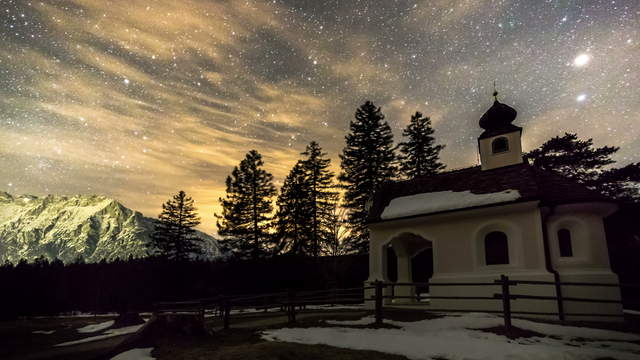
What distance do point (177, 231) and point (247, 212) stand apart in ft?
Answer: 43.0

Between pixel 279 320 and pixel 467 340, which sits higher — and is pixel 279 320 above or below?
below

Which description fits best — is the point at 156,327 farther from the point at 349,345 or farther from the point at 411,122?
the point at 411,122

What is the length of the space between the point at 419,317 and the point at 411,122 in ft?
84.3

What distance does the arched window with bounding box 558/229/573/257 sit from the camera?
14328mm

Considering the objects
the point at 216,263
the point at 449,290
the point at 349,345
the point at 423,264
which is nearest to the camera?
the point at 349,345

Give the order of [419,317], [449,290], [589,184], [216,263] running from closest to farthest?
[419,317] → [449,290] → [589,184] → [216,263]

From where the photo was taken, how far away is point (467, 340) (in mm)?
9289

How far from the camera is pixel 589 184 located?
99.5 ft

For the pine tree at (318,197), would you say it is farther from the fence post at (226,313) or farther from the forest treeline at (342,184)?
the fence post at (226,313)

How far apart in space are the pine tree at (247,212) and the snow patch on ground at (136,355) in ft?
80.7

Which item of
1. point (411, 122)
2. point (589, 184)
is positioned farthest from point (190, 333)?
point (589, 184)

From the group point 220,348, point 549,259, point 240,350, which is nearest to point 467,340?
point 240,350

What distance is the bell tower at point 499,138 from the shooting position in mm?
18734

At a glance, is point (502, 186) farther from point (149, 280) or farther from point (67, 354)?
point (149, 280)
